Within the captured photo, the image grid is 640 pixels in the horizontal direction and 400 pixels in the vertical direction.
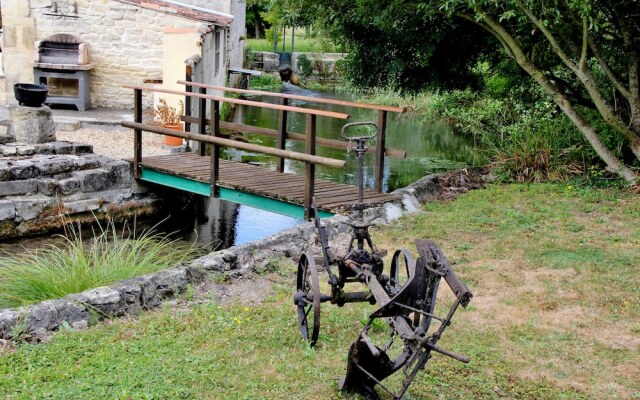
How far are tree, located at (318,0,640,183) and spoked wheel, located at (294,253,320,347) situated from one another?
5.12 metres

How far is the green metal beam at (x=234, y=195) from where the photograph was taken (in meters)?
8.67

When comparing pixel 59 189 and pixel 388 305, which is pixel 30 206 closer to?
pixel 59 189

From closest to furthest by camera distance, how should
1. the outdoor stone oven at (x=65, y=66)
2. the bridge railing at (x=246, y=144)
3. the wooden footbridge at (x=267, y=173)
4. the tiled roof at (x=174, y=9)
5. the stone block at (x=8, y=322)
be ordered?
the stone block at (x=8, y=322) < the bridge railing at (x=246, y=144) < the wooden footbridge at (x=267, y=173) < the outdoor stone oven at (x=65, y=66) < the tiled roof at (x=174, y=9)

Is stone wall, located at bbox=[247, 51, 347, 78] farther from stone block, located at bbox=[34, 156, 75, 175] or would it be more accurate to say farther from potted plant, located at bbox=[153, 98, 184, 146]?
stone block, located at bbox=[34, 156, 75, 175]

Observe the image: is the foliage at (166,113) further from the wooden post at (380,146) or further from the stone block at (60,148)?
the wooden post at (380,146)

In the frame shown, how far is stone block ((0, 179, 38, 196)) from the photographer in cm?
941

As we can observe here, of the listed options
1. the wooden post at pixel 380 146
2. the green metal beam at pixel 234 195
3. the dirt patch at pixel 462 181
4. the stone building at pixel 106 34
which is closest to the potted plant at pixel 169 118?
the stone building at pixel 106 34

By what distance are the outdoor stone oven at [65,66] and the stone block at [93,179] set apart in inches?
177

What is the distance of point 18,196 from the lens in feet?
31.4

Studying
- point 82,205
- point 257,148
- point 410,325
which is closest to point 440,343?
point 410,325

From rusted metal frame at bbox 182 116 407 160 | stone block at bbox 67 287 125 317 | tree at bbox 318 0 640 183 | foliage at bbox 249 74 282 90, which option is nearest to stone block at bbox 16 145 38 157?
rusted metal frame at bbox 182 116 407 160

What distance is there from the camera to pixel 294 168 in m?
13.7

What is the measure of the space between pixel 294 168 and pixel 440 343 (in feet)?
30.4

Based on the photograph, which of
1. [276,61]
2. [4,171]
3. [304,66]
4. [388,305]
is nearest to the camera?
[388,305]
